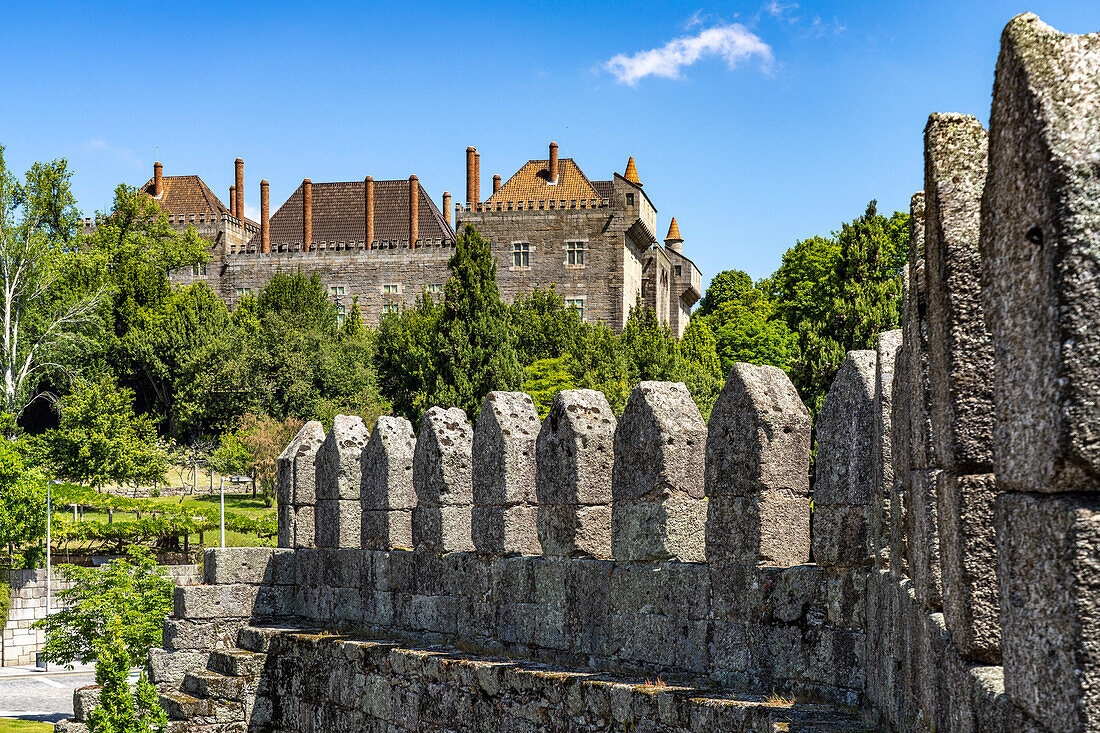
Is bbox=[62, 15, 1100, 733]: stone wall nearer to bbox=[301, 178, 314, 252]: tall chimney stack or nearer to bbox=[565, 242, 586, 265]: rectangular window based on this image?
bbox=[565, 242, 586, 265]: rectangular window

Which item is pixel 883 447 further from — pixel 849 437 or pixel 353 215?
pixel 353 215

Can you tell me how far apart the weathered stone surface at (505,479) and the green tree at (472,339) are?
108 feet

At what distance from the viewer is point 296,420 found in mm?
48875

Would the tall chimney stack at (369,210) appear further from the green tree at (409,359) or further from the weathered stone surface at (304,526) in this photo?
the weathered stone surface at (304,526)

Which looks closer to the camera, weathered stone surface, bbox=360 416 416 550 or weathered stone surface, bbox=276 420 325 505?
weathered stone surface, bbox=360 416 416 550

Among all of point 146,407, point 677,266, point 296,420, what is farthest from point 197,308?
point 677,266

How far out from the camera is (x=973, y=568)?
270 cm

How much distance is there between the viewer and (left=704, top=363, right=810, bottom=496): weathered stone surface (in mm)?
5711

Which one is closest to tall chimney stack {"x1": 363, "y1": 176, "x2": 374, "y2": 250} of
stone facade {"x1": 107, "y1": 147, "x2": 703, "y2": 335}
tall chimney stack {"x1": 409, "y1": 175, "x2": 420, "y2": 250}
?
stone facade {"x1": 107, "y1": 147, "x2": 703, "y2": 335}

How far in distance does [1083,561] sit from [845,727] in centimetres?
275

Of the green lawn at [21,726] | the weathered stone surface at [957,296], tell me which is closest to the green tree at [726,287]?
the green lawn at [21,726]

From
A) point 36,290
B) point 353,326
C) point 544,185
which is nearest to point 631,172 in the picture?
point 544,185

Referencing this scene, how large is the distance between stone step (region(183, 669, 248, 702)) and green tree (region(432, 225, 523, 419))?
99.1ft

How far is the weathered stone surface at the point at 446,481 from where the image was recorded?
8977 millimetres
